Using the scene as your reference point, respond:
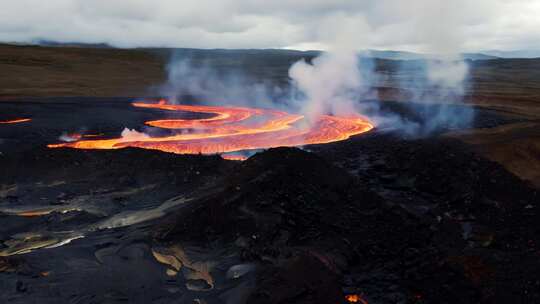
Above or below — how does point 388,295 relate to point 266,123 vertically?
below

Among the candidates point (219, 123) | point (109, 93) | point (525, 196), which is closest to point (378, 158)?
point (525, 196)

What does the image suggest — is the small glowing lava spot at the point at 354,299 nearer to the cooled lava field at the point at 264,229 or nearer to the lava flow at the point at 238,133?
the cooled lava field at the point at 264,229

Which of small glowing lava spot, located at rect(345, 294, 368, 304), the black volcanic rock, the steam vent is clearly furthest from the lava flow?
small glowing lava spot, located at rect(345, 294, 368, 304)

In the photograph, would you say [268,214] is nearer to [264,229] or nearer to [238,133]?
[264,229]

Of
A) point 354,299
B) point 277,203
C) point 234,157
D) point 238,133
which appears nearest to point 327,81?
point 238,133

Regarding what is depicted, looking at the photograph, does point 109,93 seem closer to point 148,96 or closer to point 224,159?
point 148,96

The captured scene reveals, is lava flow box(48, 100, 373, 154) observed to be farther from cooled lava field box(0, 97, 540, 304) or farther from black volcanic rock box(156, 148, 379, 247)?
black volcanic rock box(156, 148, 379, 247)
